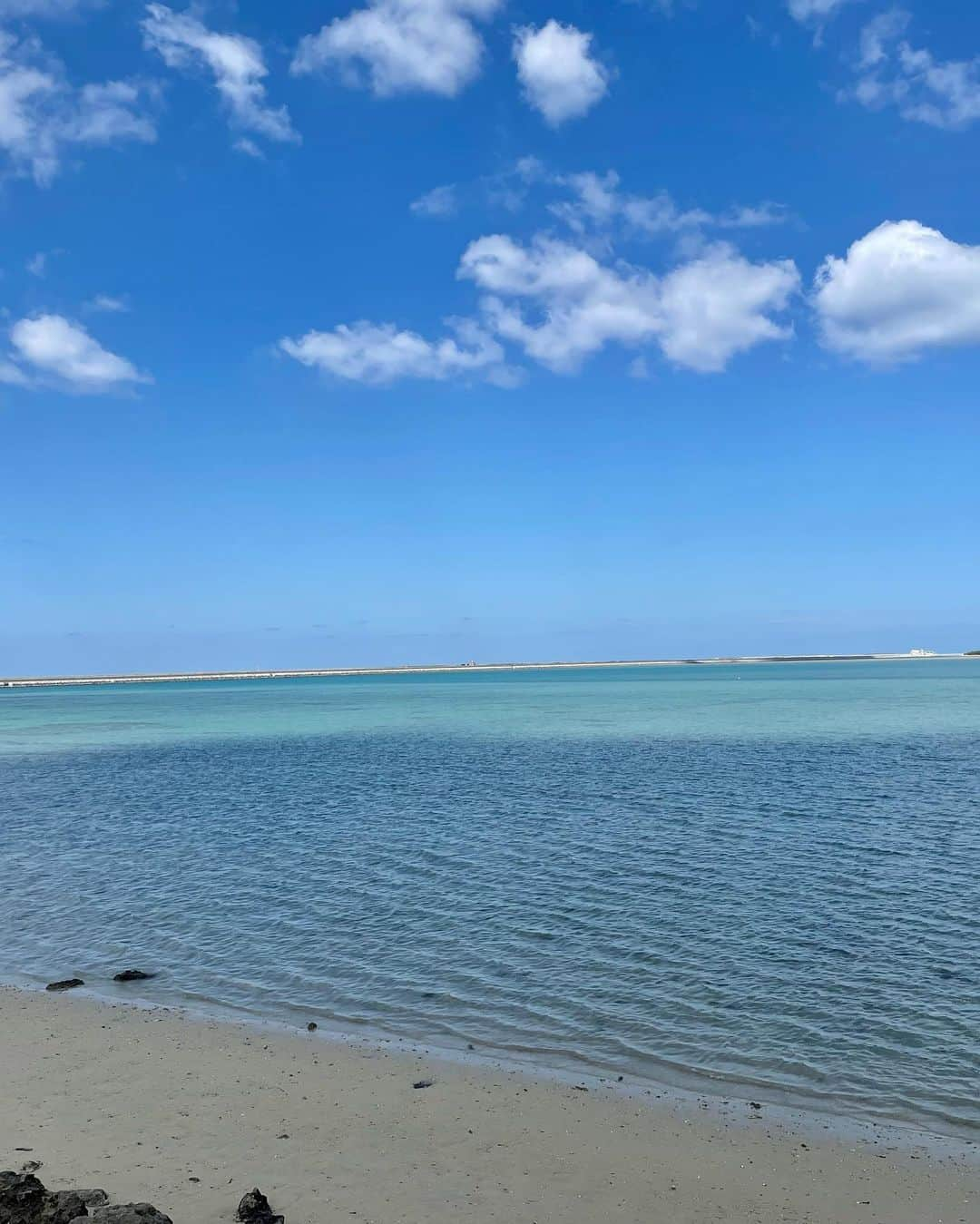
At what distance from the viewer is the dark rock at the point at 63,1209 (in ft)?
22.7

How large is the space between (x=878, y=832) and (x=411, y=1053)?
56.3 ft

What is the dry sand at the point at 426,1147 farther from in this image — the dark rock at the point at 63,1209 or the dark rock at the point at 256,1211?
the dark rock at the point at 63,1209

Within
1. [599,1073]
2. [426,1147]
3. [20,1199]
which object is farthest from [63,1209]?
[599,1073]

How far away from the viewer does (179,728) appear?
81312 millimetres

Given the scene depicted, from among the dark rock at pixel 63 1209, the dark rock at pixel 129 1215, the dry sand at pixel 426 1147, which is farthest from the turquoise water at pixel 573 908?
the dark rock at pixel 63 1209

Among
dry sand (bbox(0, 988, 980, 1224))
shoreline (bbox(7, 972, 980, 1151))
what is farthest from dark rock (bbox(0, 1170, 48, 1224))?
shoreline (bbox(7, 972, 980, 1151))

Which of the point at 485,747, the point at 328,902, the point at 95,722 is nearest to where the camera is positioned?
the point at 328,902

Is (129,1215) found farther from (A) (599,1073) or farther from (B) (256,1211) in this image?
(A) (599,1073)

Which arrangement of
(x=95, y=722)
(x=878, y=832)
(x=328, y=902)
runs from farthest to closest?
(x=95, y=722), (x=878, y=832), (x=328, y=902)

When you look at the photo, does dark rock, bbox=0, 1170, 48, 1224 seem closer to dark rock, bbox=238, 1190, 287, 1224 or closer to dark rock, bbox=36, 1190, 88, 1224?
dark rock, bbox=36, 1190, 88, 1224

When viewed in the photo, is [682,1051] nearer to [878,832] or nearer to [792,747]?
[878,832]

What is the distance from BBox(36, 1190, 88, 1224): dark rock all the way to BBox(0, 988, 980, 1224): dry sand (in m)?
0.63

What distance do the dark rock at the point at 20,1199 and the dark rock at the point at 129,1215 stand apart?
0.31 meters

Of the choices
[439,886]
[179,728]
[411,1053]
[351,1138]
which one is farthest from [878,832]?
[179,728]
